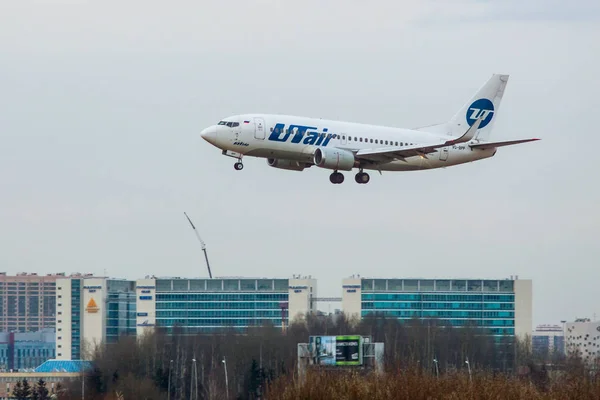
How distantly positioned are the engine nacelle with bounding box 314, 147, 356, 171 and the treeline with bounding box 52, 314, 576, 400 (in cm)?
2579

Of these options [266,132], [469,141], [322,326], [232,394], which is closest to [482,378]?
[266,132]

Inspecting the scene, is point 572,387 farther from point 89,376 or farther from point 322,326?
point 322,326

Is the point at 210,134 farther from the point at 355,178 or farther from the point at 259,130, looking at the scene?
the point at 355,178

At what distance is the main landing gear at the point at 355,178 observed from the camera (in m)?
97.2

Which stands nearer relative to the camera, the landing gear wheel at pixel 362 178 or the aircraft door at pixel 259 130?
the aircraft door at pixel 259 130

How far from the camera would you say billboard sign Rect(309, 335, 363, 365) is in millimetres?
120500

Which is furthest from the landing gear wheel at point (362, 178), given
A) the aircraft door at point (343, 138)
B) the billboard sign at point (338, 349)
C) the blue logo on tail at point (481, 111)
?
the billboard sign at point (338, 349)

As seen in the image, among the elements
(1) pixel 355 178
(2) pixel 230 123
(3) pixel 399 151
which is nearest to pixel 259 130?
(2) pixel 230 123

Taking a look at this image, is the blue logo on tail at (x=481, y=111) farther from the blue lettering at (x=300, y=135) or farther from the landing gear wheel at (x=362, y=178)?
the blue lettering at (x=300, y=135)

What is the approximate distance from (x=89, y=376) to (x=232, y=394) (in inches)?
441

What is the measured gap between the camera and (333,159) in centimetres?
9244

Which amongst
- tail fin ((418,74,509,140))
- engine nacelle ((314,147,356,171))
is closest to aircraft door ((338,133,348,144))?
engine nacelle ((314,147,356,171))

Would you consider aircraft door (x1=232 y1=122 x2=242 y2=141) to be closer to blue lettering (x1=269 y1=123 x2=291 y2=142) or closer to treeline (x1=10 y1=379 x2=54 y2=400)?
blue lettering (x1=269 y1=123 x2=291 y2=142)

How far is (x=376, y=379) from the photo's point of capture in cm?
6756
